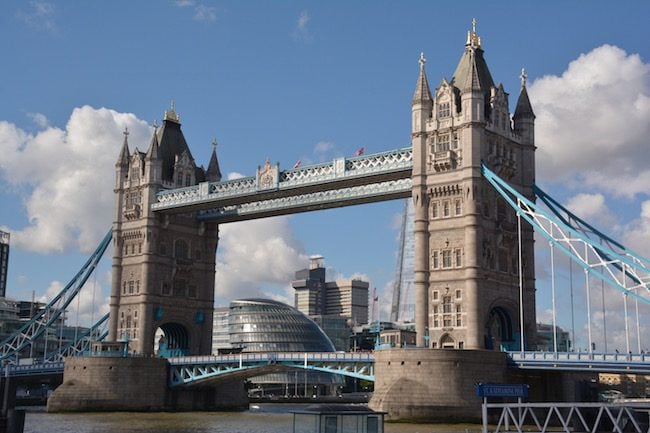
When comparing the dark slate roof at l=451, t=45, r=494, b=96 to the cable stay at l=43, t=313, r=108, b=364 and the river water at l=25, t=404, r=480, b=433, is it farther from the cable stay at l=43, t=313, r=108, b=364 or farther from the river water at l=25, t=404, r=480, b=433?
the cable stay at l=43, t=313, r=108, b=364

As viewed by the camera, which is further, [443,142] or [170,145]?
[170,145]

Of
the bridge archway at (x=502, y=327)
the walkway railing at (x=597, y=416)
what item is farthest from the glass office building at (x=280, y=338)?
the walkway railing at (x=597, y=416)

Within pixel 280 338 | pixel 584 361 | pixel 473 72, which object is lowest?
pixel 584 361

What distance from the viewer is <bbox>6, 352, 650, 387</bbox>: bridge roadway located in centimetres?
6594

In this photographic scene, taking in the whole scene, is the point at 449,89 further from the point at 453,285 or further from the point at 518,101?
the point at 453,285

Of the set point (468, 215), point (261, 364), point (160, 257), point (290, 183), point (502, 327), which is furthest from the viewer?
point (160, 257)

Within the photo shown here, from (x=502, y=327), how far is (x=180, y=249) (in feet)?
123

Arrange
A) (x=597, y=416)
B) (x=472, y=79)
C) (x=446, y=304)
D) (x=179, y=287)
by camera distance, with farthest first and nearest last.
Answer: (x=179, y=287) < (x=472, y=79) < (x=446, y=304) < (x=597, y=416)

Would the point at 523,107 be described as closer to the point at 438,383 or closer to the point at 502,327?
the point at 502,327

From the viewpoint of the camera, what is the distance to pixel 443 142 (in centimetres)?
7856

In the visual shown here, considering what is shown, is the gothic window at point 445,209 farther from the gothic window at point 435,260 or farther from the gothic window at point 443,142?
the gothic window at point 443,142

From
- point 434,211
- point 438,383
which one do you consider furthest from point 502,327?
point 438,383

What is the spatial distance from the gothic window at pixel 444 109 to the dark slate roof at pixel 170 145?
35.0 meters

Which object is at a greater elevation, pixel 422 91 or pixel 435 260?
pixel 422 91
